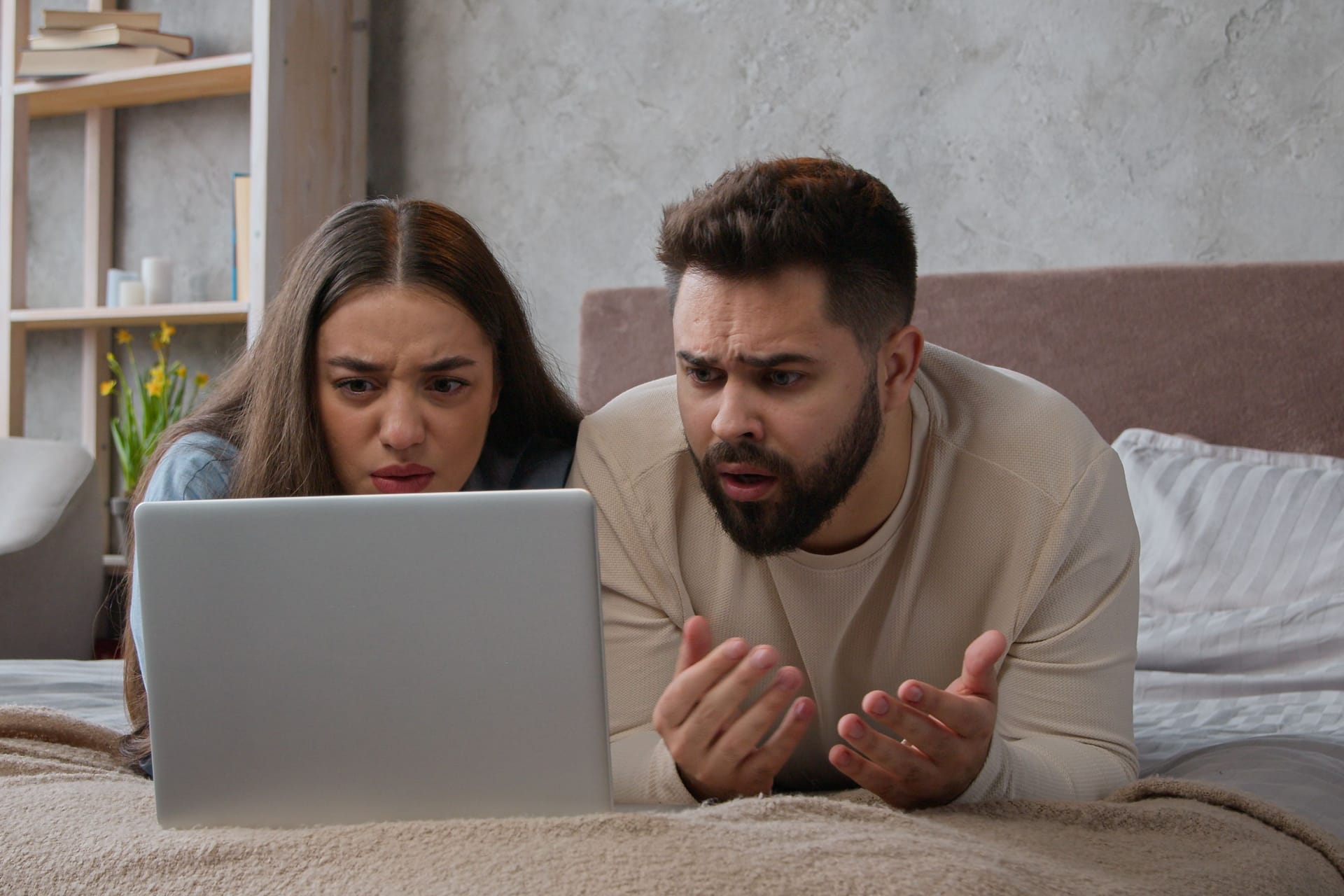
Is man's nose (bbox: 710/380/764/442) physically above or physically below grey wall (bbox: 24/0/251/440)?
below

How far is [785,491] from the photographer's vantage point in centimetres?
137

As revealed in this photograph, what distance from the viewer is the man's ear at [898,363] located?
149 cm

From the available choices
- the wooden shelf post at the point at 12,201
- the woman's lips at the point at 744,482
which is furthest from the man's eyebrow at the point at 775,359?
the wooden shelf post at the point at 12,201

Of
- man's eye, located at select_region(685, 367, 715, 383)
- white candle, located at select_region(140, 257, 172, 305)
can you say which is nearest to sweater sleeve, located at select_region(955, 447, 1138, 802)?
man's eye, located at select_region(685, 367, 715, 383)

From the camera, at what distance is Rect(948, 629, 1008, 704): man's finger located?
1097 millimetres

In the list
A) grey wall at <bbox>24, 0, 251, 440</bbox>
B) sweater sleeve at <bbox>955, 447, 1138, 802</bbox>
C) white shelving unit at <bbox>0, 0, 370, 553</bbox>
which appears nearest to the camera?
sweater sleeve at <bbox>955, 447, 1138, 802</bbox>

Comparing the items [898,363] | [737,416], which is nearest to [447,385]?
[737,416]

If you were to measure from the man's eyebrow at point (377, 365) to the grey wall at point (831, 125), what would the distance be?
136 centimetres

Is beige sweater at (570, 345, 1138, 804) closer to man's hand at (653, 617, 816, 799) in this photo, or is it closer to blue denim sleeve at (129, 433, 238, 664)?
man's hand at (653, 617, 816, 799)

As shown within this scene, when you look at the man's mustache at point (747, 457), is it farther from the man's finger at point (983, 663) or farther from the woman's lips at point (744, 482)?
the man's finger at point (983, 663)

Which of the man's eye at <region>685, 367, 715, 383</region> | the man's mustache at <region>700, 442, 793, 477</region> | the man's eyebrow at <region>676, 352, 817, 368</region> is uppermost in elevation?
the man's eyebrow at <region>676, 352, 817, 368</region>

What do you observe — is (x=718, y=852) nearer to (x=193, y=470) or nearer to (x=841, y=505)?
(x=841, y=505)

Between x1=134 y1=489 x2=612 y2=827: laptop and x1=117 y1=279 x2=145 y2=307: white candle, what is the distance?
2631mm

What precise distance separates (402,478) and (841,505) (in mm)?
514
